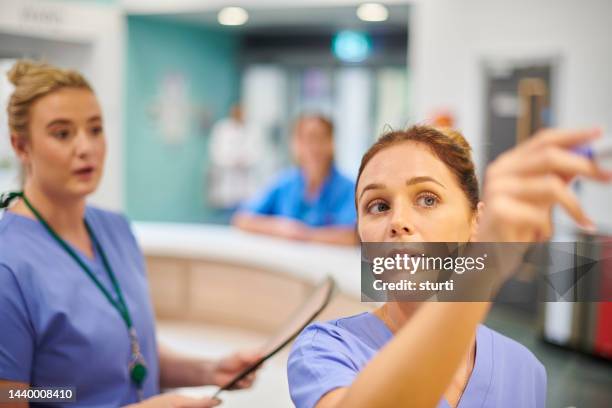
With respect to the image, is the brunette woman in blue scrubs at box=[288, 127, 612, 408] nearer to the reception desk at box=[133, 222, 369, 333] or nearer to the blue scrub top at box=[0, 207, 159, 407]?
the blue scrub top at box=[0, 207, 159, 407]

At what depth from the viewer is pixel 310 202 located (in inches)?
101

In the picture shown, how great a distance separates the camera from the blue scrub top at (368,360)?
0.63 metres

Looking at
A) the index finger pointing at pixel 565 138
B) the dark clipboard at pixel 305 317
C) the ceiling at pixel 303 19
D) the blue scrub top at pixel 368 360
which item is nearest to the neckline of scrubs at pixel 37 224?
the dark clipboard at pixel 305 317

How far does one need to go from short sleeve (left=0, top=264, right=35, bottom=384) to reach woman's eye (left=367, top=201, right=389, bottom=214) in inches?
21.8

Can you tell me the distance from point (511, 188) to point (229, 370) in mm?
786

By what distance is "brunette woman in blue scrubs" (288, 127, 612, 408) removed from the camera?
486mm

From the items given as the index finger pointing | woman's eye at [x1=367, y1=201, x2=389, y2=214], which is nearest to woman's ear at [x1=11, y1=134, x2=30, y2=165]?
woman's eye at [x1=367, y1=201, x2=389, y2=214]

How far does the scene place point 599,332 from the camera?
3.42 metres

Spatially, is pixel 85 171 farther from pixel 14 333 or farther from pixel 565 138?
pixel 565 138

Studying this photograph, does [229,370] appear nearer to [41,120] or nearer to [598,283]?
[41,120]

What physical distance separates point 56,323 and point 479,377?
603 mm

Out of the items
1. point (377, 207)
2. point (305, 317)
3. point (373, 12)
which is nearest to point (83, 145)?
point (305, 317)

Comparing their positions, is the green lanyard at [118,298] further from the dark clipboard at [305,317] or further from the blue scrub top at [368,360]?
the blue scrub top at [368,360]

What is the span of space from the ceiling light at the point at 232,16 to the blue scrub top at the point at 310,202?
353 centimetres
